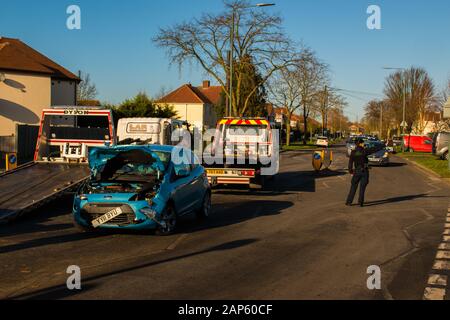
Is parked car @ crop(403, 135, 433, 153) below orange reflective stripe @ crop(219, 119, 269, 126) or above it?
below

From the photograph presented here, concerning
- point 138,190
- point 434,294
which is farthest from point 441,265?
point 138,190

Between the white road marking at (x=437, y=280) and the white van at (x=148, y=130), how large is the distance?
1196cm

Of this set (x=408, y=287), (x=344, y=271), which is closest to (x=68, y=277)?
(x=344, y=271)

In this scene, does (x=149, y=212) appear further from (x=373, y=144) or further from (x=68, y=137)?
(x=373, y=144)

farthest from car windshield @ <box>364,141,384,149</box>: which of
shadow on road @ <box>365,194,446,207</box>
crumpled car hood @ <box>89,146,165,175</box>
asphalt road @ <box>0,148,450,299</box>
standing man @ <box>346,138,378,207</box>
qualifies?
crumpled car hood @ <box>89,146,165,175</box>

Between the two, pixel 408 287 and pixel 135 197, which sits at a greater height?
pixel 135 197

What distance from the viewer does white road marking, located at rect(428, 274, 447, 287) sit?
21.6ft

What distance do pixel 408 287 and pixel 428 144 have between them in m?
49.8

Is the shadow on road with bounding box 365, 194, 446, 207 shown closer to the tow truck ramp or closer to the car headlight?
the car headlight

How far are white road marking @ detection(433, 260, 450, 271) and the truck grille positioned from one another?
4.89 m

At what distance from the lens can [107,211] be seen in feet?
30.2
